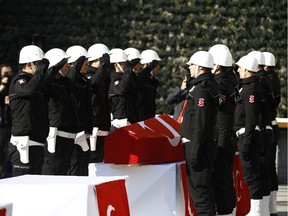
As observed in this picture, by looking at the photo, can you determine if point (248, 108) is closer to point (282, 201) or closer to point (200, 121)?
point (200, 121)

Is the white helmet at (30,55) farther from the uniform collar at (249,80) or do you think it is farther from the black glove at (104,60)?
the uniform collar at (249,80)

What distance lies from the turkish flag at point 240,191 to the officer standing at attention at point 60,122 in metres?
2.22

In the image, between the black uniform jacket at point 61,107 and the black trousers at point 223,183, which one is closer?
the black trousers at point 223,183

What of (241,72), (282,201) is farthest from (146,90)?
(241,72)

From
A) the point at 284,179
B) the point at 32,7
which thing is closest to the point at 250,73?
the point at 284,179

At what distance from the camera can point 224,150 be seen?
11.4m

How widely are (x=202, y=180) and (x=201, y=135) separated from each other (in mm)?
518

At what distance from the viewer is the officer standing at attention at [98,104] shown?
13.4m

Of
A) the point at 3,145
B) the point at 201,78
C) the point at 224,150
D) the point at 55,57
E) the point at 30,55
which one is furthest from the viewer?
the point at 3,145

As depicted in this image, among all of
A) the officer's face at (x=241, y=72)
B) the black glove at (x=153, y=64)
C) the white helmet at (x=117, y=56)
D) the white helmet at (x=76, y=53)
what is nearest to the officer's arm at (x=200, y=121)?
the officer's face at (x=241, y=72)

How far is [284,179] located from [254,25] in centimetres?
311

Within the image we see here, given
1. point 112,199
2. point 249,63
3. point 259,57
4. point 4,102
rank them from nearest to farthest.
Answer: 1. point 112,199
2. point 249,63
3. point 259,57
4. point 4,102

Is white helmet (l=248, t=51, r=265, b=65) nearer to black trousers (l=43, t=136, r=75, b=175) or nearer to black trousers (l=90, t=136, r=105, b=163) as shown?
black trousers (l=90, t=136, r=105, b=163)

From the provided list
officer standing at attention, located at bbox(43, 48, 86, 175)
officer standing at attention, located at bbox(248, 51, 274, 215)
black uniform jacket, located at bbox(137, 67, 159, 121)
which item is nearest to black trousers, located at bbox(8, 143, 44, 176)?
officer standing at attention, located at bbox(43, 48, 86, 175)
